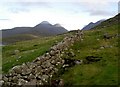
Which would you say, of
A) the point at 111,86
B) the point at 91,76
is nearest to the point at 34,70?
the point at 91,76

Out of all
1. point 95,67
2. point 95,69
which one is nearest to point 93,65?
point 95,67

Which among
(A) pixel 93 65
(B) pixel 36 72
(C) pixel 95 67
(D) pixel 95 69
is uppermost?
(A) pixel 93 65

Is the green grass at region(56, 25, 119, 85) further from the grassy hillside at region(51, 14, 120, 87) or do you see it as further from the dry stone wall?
the dry stone wall

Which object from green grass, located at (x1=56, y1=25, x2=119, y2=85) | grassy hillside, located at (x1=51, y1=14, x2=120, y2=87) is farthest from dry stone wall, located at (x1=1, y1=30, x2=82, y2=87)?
green grass, located at (x1=56, y1=25, x2=119, y2=85)

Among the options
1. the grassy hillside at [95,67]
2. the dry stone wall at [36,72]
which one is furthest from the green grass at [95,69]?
the dry stone wall at [36,72]

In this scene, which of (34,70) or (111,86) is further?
(34,70)

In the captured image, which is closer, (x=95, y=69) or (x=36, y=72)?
(x=95, y=69)

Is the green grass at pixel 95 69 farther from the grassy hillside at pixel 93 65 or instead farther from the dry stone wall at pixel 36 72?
the dry stone wall at pixel 36 72

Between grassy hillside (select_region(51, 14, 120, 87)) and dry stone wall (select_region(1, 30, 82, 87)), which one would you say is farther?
dry stone wall (select_region(1, 30, 82, 87))

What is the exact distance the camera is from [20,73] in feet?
166

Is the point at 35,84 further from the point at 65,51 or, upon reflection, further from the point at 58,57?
the point at 65,51

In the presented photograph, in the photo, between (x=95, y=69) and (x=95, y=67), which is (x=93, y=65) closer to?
(x=95, y=67)

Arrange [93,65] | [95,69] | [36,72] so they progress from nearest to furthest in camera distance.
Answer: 1. [95,69]
2. [36,72]
3. [93,65]

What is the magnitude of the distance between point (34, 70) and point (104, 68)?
10.9 m
